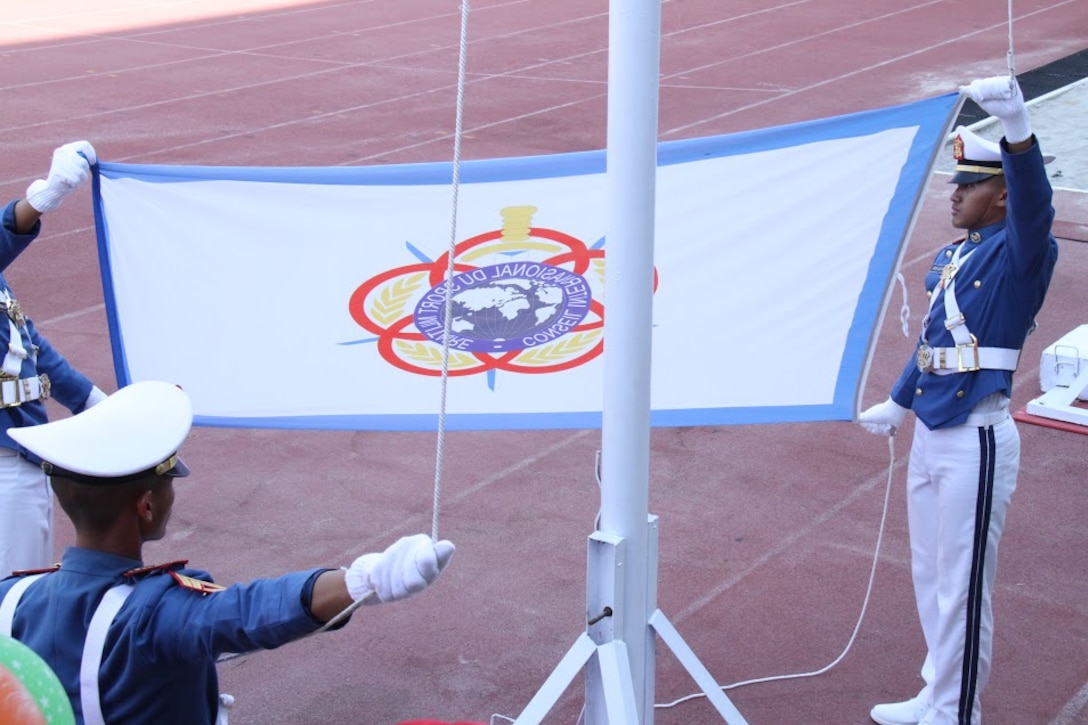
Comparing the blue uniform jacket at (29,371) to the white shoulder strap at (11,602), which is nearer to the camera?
the white shoulder strap at (11,602)

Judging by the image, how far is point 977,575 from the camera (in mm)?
4016

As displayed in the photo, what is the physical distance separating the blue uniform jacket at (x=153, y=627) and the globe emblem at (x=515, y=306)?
4.50 feet

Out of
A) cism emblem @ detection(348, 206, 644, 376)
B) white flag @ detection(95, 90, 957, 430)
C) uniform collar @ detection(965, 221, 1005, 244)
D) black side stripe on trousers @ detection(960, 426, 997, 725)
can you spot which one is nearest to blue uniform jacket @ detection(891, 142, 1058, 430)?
uniform collar @ detection(965, 221, 1005, 244)

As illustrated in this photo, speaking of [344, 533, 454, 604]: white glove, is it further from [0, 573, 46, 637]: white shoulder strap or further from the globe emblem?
the globe emblem

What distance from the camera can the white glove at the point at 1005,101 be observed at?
3.41m

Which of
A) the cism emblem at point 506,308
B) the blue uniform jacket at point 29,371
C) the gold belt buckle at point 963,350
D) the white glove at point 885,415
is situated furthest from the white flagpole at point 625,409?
the blue uniform jacket at point 29,371

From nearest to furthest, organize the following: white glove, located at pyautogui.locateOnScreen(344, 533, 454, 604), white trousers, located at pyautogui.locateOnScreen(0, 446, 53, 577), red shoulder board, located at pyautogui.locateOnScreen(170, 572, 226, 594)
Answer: white glove, located at pyautogui.locateOnScreen(344, 533, 454, 604), red shoulder board, located at pyautogui.locateOnScreen(170, 572, 226, 594), white trousers, located at pyautogui.locateOnScreen(0, 446, 53, 577)

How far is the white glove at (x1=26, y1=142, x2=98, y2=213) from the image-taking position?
4.00 metres

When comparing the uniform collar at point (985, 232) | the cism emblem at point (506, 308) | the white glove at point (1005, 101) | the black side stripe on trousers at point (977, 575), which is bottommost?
the black side stripe on trousers at point (977, 575)

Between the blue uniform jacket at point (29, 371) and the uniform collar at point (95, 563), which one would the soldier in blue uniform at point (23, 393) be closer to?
the blue uniform jacket at point (29, 371)

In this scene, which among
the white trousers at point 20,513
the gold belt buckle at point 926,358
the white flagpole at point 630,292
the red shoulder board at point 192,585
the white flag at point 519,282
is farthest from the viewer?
the gold belt buckle at point 926,358

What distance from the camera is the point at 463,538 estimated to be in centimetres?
569

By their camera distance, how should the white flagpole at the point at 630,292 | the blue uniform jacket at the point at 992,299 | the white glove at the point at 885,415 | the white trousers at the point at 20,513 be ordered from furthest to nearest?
the white glove at the point at 885,415 → the white trousers at the point at 20,513 → the blue uniform jacket at the point at 992,299 → the white flagpole at the point at 630,292

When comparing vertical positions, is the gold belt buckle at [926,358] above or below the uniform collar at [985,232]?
below
